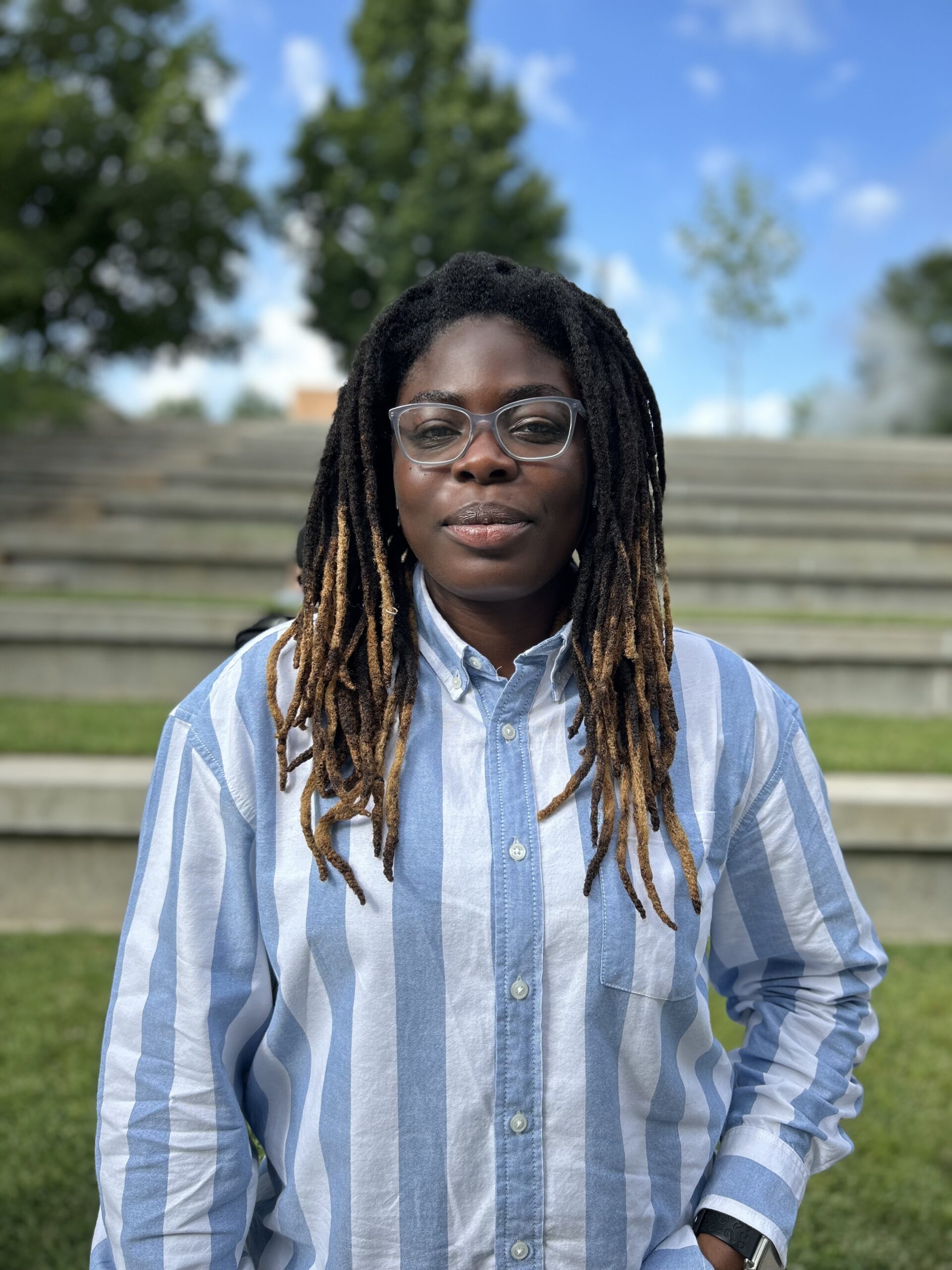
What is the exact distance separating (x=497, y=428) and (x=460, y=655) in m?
0.27

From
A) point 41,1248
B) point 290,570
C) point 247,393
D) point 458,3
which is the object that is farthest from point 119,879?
point 247,393

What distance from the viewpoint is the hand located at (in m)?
1.44

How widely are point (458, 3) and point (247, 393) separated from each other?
2399 centimetres

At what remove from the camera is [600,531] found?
145 centimetres

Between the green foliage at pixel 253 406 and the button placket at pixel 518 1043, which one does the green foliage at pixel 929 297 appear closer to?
the green foliage at pixel 253 406

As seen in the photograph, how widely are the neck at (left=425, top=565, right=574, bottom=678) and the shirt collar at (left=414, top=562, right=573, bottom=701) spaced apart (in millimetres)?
18

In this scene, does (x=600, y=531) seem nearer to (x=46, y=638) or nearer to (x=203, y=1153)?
(x=203, y=1153)

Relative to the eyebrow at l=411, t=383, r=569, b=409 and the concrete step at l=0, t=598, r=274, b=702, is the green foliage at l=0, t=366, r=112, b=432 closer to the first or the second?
the concrete step at l=0, t=598, r=274, b=702

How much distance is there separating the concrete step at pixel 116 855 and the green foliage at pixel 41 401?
579cm

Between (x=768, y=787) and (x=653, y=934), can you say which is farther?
(x=768, y=787)

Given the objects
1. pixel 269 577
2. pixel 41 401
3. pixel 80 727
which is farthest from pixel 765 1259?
pixel 41 401

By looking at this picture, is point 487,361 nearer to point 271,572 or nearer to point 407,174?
point 271,572

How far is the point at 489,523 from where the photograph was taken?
1.38 metres

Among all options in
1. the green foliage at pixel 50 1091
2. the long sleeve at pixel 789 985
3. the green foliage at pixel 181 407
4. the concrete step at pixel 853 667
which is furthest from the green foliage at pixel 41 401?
the green foliage at pixel 181 407
